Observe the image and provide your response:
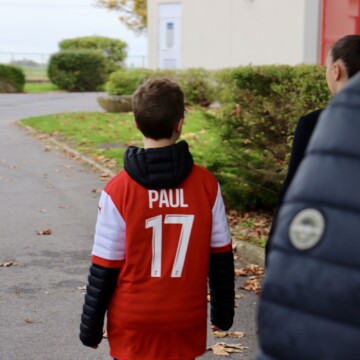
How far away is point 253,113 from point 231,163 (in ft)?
2.24

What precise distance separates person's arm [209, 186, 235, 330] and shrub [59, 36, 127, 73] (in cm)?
4595

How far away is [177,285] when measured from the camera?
3395 millimetres

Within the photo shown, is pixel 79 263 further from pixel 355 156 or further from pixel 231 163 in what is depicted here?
pixel 355 156

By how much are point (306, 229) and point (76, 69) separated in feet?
143

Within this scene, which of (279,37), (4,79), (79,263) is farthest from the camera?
(4,79)

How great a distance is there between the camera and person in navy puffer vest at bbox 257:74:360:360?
156cm

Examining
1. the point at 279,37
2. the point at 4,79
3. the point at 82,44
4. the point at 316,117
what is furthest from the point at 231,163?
the point at 82,44

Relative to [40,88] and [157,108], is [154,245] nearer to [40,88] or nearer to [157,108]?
[157,108]

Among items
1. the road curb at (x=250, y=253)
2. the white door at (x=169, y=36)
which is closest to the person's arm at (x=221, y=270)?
the road curb at (x=250, y=253)

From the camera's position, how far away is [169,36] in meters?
28.7

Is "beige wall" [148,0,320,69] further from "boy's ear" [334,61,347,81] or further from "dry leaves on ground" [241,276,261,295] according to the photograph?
"boy's ear" [334,61,347,81]

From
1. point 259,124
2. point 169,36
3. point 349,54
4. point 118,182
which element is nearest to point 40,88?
point 169,36

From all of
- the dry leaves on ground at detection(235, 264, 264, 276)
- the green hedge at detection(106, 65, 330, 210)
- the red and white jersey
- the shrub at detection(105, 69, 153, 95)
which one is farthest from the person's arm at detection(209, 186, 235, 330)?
the shrub at detection(105, 69, 153, 95)

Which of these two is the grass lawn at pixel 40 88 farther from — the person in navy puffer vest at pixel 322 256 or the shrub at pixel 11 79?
the person in navy puffer vest at pixel 322 256
